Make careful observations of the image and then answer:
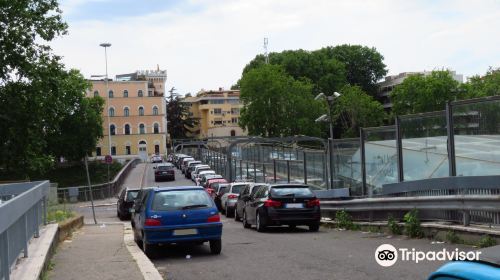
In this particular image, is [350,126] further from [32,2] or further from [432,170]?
[432,170]

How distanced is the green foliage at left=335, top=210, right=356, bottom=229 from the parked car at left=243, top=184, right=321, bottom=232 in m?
0.67

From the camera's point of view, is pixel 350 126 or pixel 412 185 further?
pixel 350 126

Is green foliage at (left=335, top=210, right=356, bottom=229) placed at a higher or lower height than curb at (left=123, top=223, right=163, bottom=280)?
lower

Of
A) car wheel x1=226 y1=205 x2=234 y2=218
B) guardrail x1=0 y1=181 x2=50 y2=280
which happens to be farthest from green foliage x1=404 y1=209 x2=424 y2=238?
car wheel x1=226 y1=205 x2=234 y2=218

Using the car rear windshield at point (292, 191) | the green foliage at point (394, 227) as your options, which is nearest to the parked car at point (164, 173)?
the car rear windshield at point (292, 191)

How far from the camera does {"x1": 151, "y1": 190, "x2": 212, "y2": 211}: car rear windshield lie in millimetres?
13234

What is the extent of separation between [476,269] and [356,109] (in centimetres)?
9677

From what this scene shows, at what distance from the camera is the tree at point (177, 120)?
15162 centimetres

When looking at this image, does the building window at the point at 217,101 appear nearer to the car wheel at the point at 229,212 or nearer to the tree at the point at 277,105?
the tree at the point at 277,105

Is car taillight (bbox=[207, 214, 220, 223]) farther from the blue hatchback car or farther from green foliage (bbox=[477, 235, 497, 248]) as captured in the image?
green foliage (bbox=[477, 235, 497, 248])

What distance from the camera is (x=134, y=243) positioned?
49.3 feet

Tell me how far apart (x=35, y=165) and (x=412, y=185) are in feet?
87.4

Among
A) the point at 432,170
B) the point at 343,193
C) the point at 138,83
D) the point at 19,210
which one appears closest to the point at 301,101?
the point at 138,83

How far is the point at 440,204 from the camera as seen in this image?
13289 mm
